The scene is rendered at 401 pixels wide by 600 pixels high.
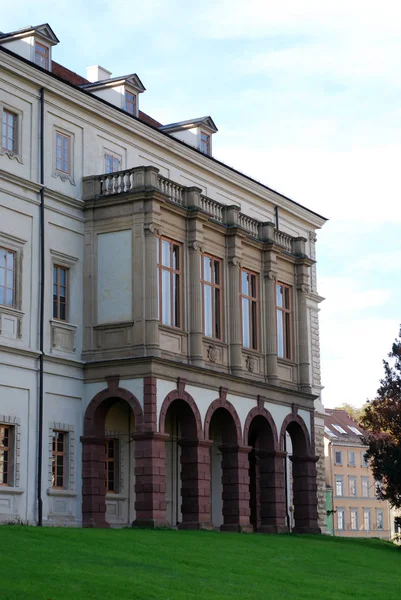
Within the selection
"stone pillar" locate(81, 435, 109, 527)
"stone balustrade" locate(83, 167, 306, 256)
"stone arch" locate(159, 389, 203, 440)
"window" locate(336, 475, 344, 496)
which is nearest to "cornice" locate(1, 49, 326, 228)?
"stone balustrade" locate(83, 167, 306, 256)

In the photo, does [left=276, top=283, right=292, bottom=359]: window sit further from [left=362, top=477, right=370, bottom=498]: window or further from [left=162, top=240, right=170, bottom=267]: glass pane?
[left=362, top=477, right=370, bottom=498]: window

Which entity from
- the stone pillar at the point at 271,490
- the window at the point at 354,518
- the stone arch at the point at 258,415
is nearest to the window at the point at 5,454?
the stone arch at the point at 258,415

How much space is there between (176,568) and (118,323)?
15.2 m

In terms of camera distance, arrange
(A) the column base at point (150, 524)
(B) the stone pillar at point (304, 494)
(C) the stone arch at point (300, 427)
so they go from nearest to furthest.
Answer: (A) the column base at point (150, 524) → (C) the stone arch at point (300, 427) → (B) the stone pillar at point (304, 494)

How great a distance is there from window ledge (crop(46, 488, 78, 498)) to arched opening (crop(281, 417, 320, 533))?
1223 cm

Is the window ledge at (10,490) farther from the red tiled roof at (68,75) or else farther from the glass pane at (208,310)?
the red tiled roof at (68,75)

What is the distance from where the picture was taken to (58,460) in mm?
39750

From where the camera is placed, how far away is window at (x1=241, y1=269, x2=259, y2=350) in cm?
4644

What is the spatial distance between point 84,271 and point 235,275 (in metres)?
6.84

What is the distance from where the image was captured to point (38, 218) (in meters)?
40.1

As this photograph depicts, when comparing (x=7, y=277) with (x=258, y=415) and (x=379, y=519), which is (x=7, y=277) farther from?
(x=379, y=519)

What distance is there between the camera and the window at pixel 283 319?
49.1 metres

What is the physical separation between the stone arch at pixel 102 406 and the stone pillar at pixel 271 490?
319 inches

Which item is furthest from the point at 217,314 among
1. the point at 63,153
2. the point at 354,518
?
the point at 354,518
